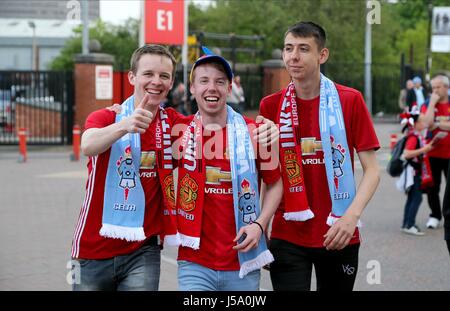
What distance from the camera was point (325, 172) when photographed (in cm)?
465

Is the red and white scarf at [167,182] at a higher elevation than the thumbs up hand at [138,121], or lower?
lower

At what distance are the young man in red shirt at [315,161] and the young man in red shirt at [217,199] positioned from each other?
0.40m

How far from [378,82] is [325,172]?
1378 inches

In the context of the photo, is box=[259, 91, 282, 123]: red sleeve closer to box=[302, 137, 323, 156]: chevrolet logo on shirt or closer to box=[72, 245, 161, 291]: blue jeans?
box=[302, 137, 323, 156]: chevrolet logo on shirt

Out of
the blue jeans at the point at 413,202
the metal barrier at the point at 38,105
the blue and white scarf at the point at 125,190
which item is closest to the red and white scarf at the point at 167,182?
the blue and white scarf at the point at 125,190

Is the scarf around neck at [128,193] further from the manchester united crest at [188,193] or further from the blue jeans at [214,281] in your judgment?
the blue jeans at [214,281]

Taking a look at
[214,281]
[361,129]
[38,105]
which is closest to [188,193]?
[214,281]

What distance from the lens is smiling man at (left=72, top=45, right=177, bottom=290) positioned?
4.29 m

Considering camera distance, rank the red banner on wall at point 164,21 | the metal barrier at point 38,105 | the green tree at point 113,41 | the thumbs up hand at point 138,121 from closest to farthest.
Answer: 1. the thumbs up hand at point 138,121
2. the metal barrier at point 38,105
3. the red banner on wall at point 164,21
4. the green tree at point 113,41

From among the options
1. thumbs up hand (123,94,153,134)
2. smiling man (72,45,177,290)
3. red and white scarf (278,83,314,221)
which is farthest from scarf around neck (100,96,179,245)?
red and white scarf (278,83,314,221)

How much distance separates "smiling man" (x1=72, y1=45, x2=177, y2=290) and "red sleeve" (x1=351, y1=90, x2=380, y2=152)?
1006 mm

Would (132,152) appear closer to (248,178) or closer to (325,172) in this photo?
(248,178)

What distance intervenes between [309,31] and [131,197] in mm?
1306

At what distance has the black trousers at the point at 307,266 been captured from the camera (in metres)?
4.67
